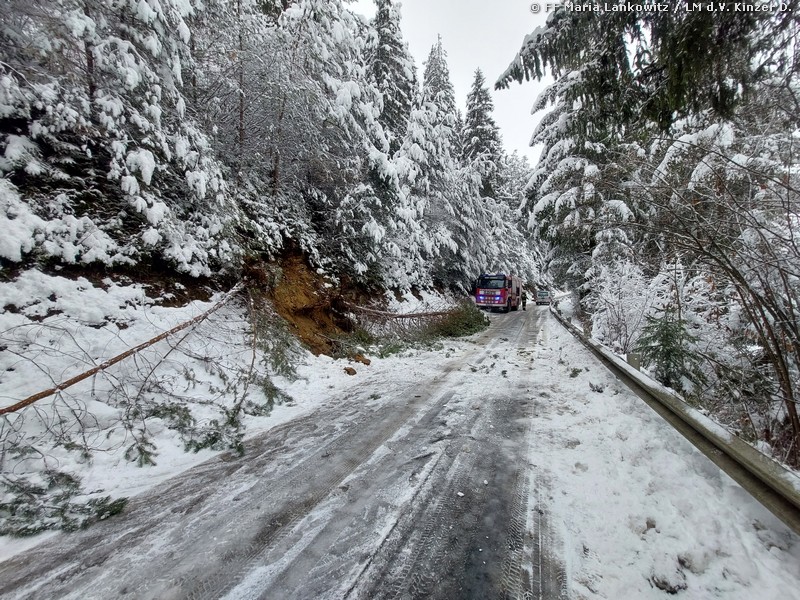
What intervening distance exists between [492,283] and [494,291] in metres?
0.58

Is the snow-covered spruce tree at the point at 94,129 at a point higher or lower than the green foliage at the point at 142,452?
higher

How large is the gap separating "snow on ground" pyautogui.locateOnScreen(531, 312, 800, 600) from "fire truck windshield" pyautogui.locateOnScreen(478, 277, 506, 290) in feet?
66.3

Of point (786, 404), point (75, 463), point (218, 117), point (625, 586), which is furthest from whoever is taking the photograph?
point (218, 117)

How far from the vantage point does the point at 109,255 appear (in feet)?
17.4

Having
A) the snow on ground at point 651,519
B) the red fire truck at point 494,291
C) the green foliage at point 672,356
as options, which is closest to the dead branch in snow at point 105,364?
the snow on ground at point 651,519

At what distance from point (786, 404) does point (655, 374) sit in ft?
6.78

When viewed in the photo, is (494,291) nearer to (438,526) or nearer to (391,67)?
(391,67)

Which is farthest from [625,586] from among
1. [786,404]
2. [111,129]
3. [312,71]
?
[312,71]

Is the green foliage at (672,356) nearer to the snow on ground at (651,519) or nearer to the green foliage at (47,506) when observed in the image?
the snow on ground at (651,519)

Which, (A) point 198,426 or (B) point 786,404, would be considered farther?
(A) point 198,426

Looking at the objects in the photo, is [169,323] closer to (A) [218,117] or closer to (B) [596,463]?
(B) [596,463]

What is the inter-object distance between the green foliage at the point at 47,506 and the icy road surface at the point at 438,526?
0.45 ft

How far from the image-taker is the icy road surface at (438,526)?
2.04 metres

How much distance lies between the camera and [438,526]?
8.41 feet
